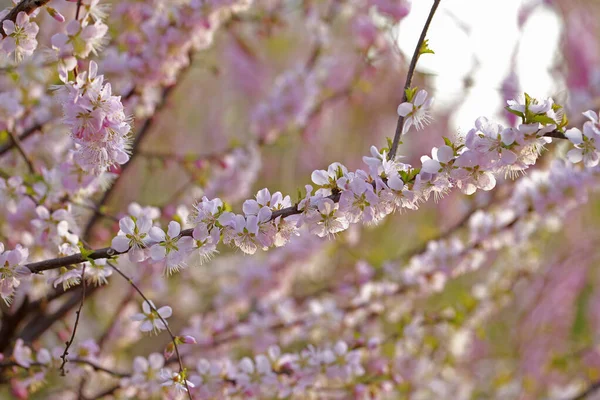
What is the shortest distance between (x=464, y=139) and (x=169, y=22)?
978mm

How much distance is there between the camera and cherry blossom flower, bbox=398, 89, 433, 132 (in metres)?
0.98

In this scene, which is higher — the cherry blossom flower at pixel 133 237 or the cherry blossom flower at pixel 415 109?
the cherry blossom flower at pixel 415 109

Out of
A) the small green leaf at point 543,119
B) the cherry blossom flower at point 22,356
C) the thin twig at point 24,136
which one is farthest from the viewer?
the thin twig at point 24,136

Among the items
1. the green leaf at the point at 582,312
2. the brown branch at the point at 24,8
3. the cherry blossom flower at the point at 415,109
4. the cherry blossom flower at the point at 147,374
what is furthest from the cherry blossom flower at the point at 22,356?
the green leaf at the point at 582,312

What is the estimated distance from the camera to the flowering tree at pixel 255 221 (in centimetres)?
95

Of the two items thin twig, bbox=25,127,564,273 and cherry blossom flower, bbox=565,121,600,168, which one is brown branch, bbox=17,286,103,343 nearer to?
thin twig, bbox=25,127,564,273

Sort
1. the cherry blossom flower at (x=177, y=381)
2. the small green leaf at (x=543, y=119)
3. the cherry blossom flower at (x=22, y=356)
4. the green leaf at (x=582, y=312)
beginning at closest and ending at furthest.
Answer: the small green leaf at (x=543, y=119) → the cherry blossom flower at (x=177, y=381) → the cherry blossom flower at (x=22, y=356) → the green leaf at (x=582, y=312)

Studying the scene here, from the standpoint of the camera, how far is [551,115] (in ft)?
3.00

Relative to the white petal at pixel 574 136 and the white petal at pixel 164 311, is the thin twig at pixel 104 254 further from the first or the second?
the white petal at pixel 164 311

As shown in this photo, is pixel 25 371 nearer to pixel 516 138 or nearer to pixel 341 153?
pixel 516 138

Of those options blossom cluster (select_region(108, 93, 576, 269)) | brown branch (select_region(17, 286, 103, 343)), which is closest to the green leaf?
brown branch (select_region(17, 286, 103, 343))

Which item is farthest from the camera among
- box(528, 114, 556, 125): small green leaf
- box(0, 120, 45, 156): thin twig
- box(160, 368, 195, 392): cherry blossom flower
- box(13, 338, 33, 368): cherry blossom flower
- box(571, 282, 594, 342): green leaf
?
box(571, 282, 594, 342): green leaf

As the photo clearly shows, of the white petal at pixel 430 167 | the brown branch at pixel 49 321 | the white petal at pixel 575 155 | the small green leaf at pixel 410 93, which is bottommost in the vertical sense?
the white petal at pixel 430 167

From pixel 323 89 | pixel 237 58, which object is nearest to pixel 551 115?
pixel 323 89
